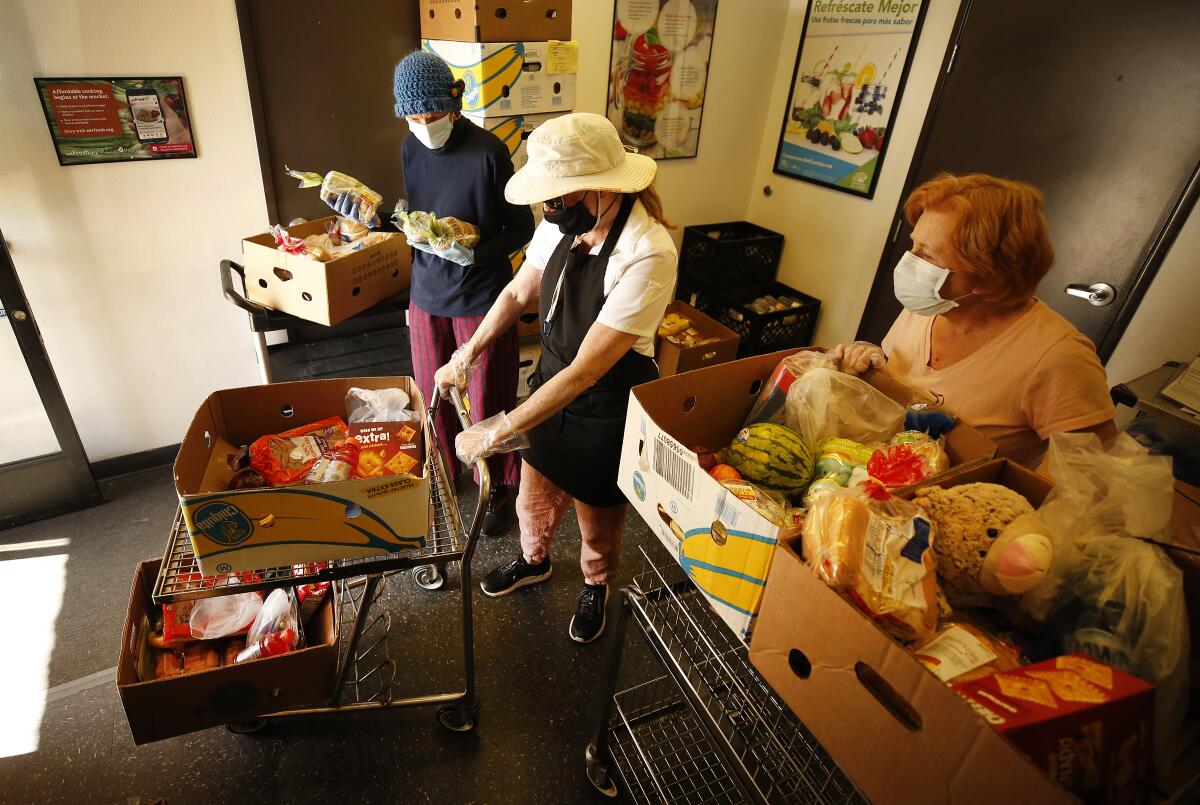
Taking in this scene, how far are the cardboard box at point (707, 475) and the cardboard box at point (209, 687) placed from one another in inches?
36.6

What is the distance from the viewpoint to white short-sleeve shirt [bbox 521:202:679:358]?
4.72ft

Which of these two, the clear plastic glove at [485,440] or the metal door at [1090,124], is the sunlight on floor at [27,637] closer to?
the clear plastic glove at [485,440]

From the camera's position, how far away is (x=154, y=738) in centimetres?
141

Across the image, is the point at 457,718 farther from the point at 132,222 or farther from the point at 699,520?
the point at 132,222

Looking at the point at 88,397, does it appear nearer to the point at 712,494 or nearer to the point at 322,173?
the point at 322,173

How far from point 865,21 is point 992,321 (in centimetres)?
255

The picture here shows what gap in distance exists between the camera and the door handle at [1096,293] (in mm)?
2502

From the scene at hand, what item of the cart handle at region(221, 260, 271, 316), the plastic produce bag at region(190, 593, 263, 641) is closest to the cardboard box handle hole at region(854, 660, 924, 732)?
the plastic produce bag at region(190, 593, 263, 641)

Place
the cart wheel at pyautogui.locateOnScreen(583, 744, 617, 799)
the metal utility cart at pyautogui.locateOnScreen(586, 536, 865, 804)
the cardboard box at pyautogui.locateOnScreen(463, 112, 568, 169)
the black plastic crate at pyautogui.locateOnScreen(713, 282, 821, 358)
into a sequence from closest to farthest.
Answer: the metal utility cart at pyautogui.locateOnScreen(586, 536, 865, 804), the cart wheel at pyautogui.locateOnScreen(583, 744, 617, 799), the cardboard box at pyautogui.locateOnScreen(463, 112, 568, 169), the black plastic crate at pyautogui.locateOnScreen(713, 282, 821, 358)

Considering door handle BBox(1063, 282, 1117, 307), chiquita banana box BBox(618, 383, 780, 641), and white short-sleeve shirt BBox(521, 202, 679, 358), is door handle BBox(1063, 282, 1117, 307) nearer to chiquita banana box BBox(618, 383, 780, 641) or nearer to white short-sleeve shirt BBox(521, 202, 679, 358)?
white short-sleeve shirt BBox(521, 202, 679, 358)

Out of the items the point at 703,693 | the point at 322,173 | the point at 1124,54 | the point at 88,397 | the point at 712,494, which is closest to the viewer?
the point at 712,494

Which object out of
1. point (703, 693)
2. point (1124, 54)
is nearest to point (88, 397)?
point (703, 693)

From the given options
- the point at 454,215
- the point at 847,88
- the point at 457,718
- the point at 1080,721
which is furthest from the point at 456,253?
the point at 847,88

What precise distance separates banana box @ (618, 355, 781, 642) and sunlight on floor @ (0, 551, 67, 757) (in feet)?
6.37
